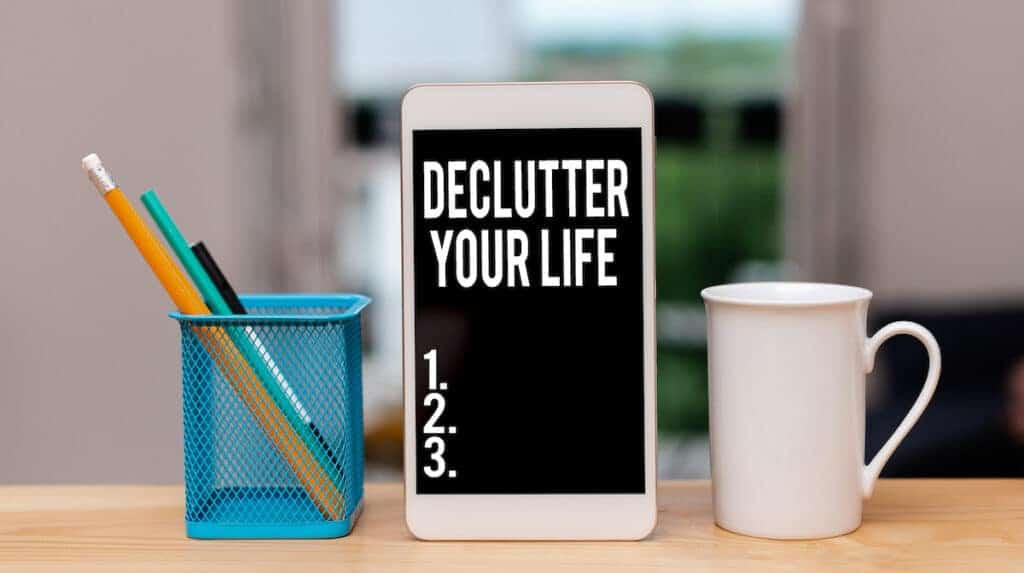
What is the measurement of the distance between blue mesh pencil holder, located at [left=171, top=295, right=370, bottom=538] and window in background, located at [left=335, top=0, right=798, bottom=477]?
1.71m

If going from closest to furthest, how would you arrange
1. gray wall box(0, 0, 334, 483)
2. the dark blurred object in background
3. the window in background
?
1. the dark blurred object in background
2. gray wall box(0, 0, 334, 483)
3. the window in background

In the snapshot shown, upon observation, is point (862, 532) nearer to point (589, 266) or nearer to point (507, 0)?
point (589, 266)

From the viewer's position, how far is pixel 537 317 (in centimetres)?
58

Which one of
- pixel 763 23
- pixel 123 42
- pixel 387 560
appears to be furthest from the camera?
pixel 763 23

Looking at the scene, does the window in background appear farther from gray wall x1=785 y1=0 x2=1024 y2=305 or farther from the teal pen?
the teal pen

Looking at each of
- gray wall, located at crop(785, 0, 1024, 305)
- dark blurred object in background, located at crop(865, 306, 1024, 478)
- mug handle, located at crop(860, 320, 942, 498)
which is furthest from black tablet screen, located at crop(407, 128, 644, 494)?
gray wall, located at crop(785, 0, 1024, 305)

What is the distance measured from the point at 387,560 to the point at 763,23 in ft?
6.54

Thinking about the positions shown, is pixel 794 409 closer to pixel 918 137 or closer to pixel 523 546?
pixel 523 546

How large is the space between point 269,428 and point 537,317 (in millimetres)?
156

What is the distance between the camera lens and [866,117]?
2.27 m

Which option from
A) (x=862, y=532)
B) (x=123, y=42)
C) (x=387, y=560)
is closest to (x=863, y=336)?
(x=862, y=532)

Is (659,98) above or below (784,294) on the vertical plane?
above

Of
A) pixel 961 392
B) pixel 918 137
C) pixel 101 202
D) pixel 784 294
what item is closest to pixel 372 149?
pixel 101 202

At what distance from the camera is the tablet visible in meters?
0.58
